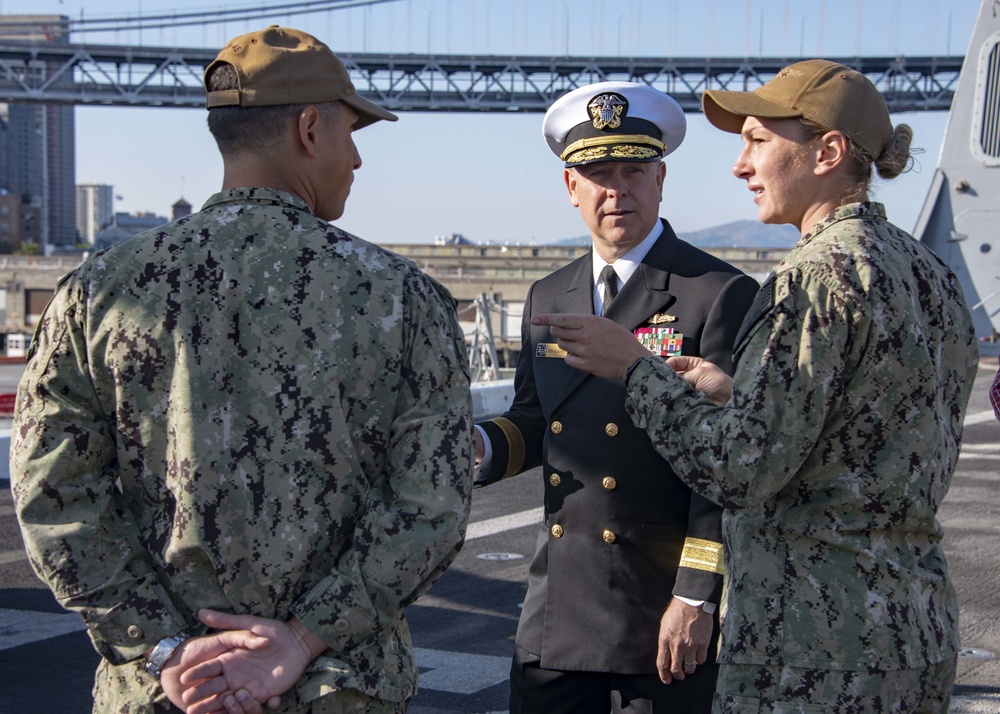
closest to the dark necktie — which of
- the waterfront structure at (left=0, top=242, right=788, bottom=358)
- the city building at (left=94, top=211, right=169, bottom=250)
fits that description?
the waterfront structure at (left=0, top=242, right=788, bottom=358)

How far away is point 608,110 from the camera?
360 cm

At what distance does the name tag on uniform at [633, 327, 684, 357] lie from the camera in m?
3.31

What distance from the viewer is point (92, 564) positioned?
2.29 metres

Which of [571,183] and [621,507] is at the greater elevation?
[571,183]

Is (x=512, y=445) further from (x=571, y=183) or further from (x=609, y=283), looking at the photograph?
(x=571, y=183)

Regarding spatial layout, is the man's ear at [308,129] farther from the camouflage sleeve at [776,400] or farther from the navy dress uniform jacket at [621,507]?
the navy dress uniform jacket at [621,507]

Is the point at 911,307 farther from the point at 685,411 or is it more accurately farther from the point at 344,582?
the point at 344,582

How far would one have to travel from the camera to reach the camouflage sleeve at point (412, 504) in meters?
2.29

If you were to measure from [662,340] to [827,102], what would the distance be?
3.06 feet

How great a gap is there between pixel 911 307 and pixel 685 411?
521 mm

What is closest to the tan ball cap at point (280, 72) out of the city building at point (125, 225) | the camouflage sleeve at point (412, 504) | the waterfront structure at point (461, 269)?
the camouflage sleeve at point (412, 504)

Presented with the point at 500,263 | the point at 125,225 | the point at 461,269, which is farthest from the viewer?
the point at 125,225

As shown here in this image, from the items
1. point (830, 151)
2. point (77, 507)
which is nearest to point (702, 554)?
point (830, 151)

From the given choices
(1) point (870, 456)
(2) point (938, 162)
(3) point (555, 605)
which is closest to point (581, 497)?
(3) point (555, 605)
